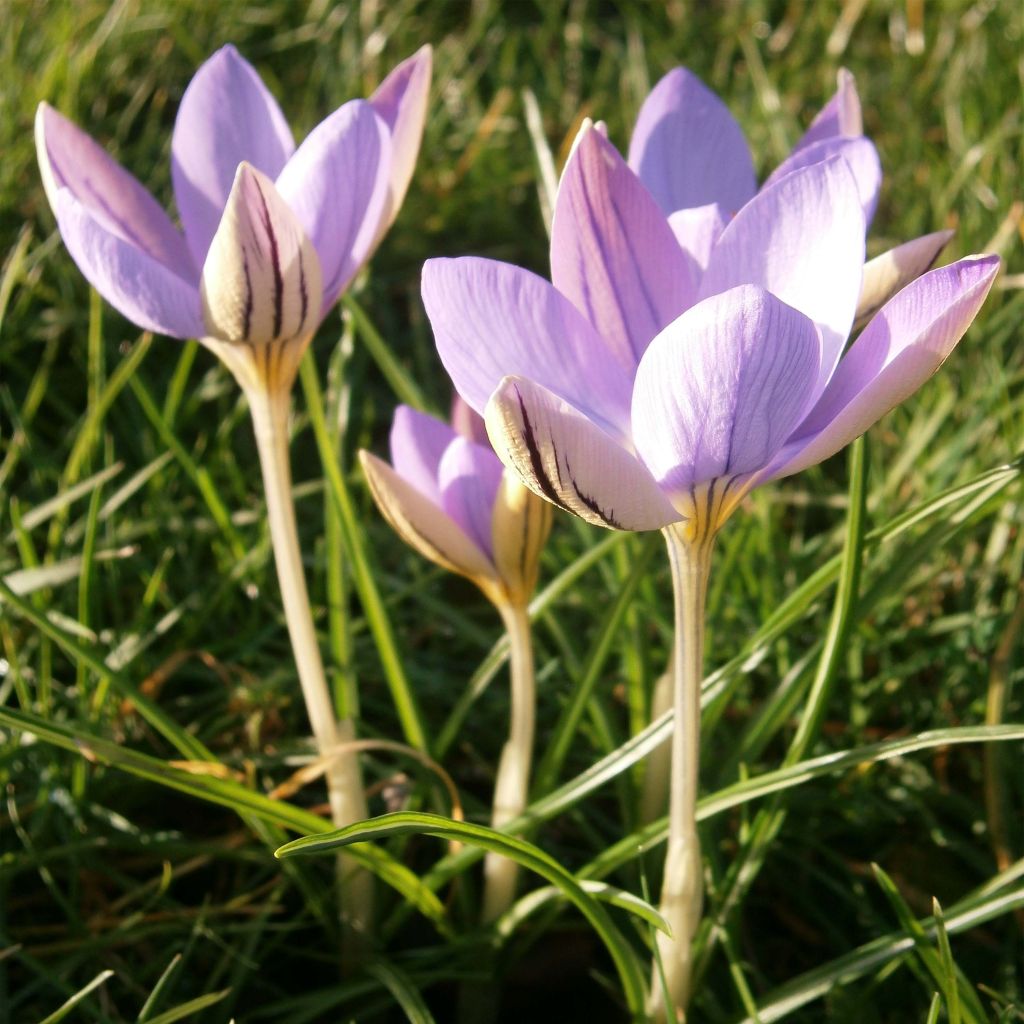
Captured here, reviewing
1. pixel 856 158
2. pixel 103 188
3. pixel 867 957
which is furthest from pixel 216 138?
pixel 867 957

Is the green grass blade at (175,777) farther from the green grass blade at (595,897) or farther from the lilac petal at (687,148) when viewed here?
the lilac petal at (687,148)

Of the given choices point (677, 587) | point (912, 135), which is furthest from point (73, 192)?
point (912, 135)

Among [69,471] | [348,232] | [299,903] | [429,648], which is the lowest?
[299,903]

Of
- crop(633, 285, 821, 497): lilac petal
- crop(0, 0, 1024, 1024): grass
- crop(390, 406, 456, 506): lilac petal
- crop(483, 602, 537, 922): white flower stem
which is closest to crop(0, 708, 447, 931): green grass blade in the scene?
crop(0, 0, 1024, 1024): grass

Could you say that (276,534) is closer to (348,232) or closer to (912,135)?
(348,232)

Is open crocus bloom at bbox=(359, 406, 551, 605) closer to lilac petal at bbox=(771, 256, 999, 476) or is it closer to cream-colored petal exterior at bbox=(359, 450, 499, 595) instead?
cream-colored petal exterior at bbox=(359, 450, 499, 595)

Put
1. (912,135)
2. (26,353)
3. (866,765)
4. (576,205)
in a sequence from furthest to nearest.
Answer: (912,135), (26,353), (866,765), (576,205)

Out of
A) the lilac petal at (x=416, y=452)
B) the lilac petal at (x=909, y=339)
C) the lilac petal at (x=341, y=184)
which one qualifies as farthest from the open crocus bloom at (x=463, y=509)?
the lilac petal at (x=909, y=339)
